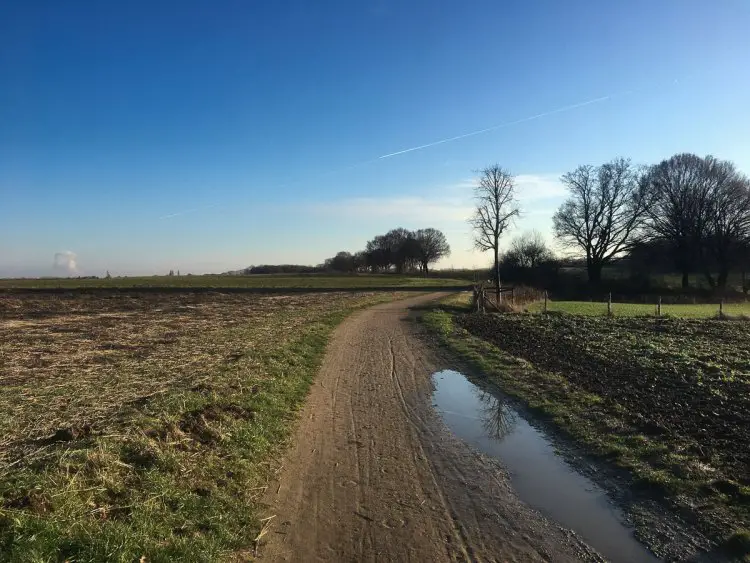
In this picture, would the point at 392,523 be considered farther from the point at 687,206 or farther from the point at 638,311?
the point at 687,206

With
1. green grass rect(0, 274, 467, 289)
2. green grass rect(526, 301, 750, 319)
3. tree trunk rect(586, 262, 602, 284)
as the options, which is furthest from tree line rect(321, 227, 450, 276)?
green grass rect(526, 301, 750, 319)

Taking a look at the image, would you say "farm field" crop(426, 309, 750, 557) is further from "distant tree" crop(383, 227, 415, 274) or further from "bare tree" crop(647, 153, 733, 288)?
"distant tree" crop(383, 227, 415, 274)

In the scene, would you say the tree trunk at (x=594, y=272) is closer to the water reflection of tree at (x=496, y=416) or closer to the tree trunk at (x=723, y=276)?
the tree trunk at (x=723, y=276)

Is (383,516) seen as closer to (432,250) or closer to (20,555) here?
(20,555)

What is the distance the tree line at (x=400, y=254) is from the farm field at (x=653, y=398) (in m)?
110

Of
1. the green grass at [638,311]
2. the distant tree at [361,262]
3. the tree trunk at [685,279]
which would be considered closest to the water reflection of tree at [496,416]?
the green grass at [638,311]

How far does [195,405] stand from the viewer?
890 centimetres

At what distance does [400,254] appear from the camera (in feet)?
453

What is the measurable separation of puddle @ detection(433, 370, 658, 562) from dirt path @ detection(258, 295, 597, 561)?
0.24m

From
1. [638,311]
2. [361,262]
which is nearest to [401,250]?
[361,262]

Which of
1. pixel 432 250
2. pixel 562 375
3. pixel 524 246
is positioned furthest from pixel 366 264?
pixel 562 375

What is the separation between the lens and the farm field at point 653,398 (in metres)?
6.29

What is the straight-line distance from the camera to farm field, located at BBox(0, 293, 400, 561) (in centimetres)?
454

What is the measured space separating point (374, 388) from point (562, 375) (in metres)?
5.12
